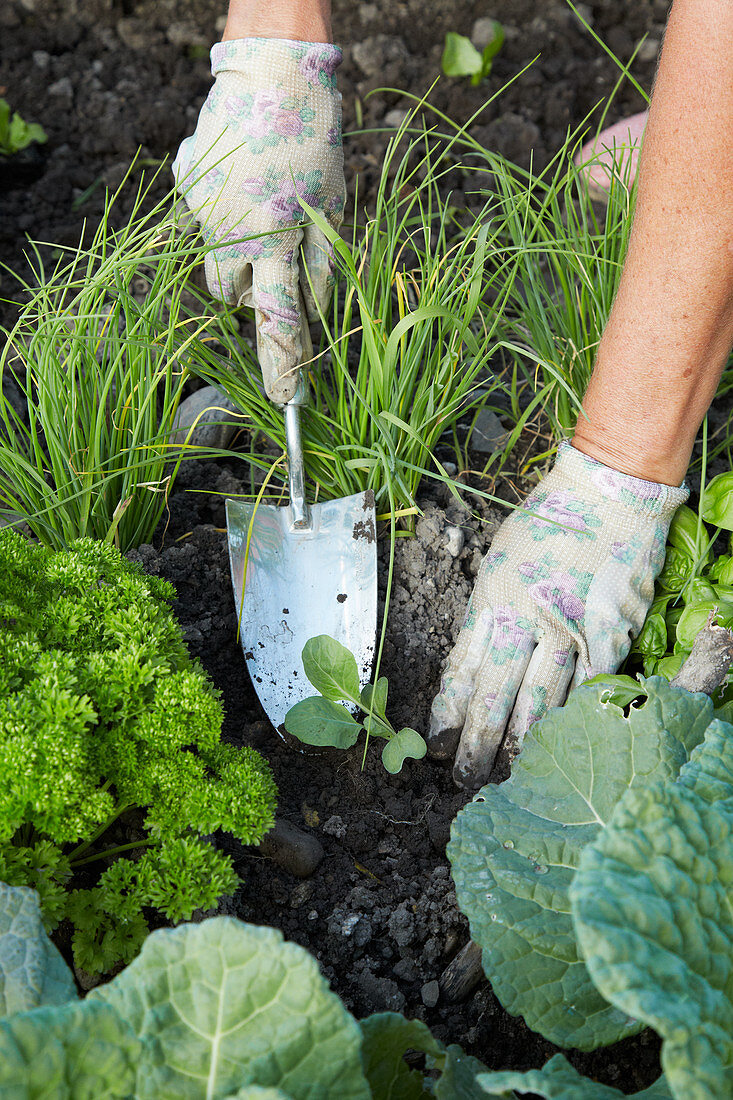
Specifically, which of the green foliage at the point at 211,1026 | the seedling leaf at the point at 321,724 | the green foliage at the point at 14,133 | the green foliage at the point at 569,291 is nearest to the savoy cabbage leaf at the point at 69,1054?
the green foliage at the point at 211,1026

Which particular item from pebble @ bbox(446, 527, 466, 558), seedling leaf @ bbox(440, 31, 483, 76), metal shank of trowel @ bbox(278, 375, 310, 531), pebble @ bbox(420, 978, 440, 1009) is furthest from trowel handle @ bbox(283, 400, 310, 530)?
seedling leaf @ bbox(440, 31, 483, 76)

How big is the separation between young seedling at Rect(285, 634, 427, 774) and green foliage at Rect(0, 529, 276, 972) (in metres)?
0.21

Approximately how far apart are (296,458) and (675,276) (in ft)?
2.60

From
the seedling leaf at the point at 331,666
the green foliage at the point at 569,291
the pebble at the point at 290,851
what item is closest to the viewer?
the pebble at the point at 290,851

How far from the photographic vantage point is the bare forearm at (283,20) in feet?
5.24

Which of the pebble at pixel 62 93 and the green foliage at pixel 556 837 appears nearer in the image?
the green foliage at pixel 556 837

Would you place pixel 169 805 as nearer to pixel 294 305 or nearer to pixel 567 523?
pixel 567 523

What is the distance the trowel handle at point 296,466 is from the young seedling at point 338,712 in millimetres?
344

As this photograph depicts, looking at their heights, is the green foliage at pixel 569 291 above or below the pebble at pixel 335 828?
above

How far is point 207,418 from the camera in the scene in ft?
6.79

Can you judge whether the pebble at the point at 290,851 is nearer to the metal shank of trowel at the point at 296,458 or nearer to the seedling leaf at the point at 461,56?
the metal shank of trowel at the point at 296,458

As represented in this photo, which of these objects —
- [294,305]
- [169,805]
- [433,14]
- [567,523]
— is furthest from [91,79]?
[169,805]

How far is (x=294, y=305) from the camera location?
1.68 metres

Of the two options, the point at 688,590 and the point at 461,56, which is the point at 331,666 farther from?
the point at 461,56
